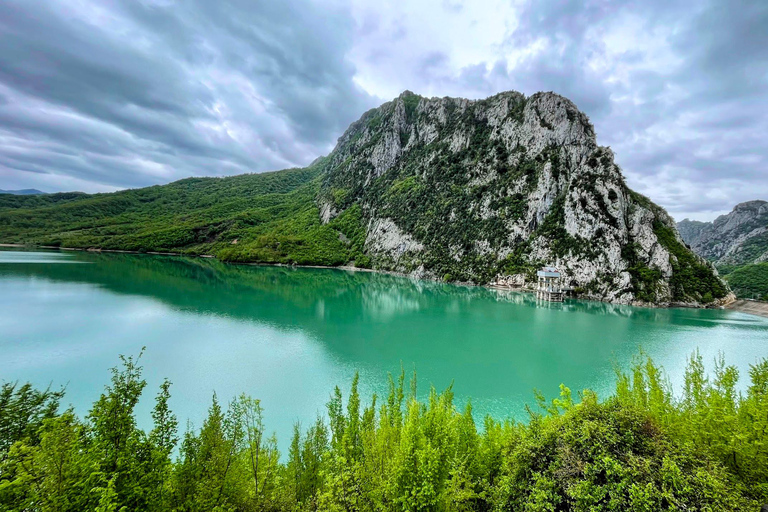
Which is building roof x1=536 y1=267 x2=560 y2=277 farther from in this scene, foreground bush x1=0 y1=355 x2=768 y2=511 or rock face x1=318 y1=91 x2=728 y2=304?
foreground bush x1=0 y1=355 x2=768 y2=511

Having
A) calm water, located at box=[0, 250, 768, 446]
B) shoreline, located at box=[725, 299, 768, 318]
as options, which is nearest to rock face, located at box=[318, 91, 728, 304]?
shoreline, located at box=[725, 299, 768, 318]

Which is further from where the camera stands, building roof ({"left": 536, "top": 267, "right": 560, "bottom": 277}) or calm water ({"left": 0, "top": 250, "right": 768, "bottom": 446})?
building roof ({"left": 536, "top": 267, "right": 560, "bottom": 277})

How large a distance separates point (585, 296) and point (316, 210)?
4564 inches

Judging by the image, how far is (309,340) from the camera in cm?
3238

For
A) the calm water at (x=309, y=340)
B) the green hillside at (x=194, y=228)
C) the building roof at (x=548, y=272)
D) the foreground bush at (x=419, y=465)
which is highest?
the green hillside at (x=194, y=228)

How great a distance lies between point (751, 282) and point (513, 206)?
6454cm

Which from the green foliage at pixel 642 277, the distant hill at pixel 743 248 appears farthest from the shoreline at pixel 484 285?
the distant hill at pixel 743 248

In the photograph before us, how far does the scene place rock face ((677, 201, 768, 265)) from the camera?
447 feet

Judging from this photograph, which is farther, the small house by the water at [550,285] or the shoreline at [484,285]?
the small house by the water at [550,285]

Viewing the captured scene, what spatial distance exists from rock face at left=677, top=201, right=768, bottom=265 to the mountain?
9581 centimetres

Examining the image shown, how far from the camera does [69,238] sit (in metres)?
114

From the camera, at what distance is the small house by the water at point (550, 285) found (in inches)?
2670

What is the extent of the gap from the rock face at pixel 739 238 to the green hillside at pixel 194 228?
520ft

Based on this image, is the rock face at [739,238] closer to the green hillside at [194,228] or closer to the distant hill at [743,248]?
the distant hill at [743,248]
